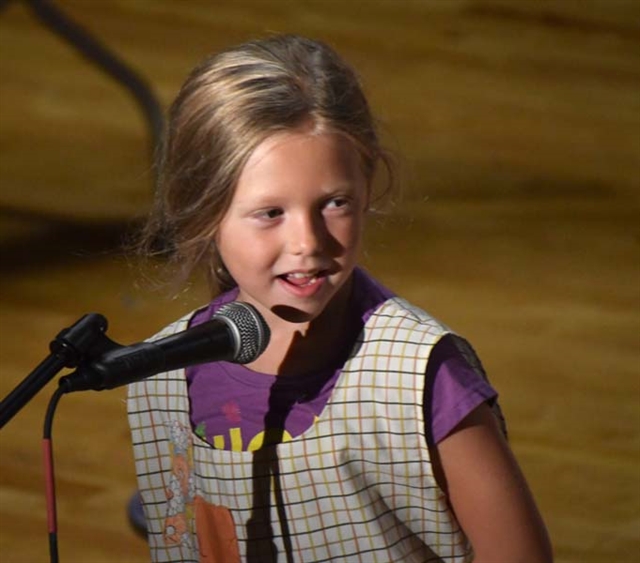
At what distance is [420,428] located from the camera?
1198mm

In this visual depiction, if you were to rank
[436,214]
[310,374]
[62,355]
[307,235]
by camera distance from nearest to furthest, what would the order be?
[62,355]
[307,235]
[310,374]
[436,214]

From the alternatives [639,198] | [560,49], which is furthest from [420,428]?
[560,49]

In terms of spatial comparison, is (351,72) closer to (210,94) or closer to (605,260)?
(210,94)

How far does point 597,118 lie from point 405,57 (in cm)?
42

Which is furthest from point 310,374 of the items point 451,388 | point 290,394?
point 451,388

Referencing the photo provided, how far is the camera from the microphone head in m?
1.08

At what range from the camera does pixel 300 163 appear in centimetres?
116

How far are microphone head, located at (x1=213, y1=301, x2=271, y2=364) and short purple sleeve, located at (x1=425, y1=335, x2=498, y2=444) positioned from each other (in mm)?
159

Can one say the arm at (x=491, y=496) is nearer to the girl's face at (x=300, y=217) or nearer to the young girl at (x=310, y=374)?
the young girl at (x=310, y=374)

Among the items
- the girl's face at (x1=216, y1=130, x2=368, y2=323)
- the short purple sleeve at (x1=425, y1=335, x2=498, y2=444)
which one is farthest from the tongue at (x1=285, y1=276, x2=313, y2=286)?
the short purple sleeve at (x1=425, y1=335, x2=498, y2=444)

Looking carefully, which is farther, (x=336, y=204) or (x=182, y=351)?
(x=336, y=204)

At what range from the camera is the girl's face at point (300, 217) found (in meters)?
1.16

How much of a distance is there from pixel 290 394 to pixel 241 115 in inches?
8.7

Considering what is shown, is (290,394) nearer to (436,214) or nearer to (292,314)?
(292,314)
